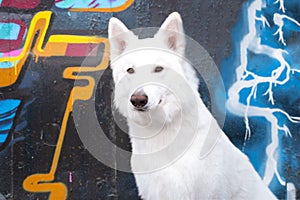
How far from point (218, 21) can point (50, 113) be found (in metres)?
1.64

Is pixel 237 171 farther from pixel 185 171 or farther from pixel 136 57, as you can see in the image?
pixel 136 57

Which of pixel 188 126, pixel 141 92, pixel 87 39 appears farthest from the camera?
pixel 87 39

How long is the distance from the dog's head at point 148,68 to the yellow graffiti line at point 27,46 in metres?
0.57

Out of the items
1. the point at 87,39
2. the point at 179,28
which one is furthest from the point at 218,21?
the point at 87,39

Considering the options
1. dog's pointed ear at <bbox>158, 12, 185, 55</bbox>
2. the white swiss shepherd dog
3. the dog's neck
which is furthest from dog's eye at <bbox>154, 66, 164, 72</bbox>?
the dog's neck

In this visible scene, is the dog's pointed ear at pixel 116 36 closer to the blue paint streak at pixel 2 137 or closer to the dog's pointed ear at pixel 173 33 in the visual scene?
the dog's pointed ear at pixel 173 33

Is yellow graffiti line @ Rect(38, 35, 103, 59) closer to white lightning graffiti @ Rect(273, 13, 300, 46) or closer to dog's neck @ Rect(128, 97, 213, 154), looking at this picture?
dog's neck @ Rect(128, 97, 213, 154)

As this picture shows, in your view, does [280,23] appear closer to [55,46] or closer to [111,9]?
[111,9]

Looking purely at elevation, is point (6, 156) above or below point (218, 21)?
below

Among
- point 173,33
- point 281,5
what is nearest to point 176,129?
point 173,33

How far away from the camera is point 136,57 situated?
4.14 m

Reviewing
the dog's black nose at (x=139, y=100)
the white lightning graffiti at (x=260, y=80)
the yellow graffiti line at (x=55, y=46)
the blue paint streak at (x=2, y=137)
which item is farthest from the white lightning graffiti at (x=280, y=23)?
the blue paint streak at (x=2, y=137)

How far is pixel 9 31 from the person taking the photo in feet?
14.5

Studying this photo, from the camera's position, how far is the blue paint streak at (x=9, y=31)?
4.42 m
